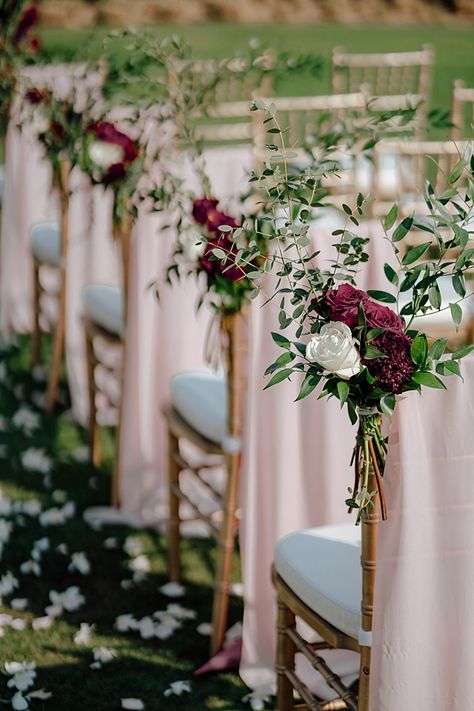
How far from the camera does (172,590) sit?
2990mm

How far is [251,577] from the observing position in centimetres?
256

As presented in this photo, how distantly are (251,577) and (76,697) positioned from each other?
0.51 metres

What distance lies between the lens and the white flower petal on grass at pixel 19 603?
114 inches

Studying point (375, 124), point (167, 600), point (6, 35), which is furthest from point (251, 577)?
point (6, 35)

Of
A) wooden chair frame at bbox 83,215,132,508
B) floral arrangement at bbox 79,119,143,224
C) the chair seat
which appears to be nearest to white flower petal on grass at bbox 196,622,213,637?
the chair seat

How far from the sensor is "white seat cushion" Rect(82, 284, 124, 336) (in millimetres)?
3543

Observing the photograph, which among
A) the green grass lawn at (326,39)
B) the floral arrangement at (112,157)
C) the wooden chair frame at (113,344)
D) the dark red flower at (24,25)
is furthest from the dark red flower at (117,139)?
the green grass lawn at (326,39)

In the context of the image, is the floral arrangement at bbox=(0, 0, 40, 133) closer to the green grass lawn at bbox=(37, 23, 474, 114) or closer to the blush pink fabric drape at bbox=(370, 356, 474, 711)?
the blush pink fabric drape at bbox=(370, 356, 474, 711)

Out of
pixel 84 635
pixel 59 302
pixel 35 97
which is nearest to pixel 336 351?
pixel 84 635

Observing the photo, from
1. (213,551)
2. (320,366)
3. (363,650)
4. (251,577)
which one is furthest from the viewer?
(213,551)

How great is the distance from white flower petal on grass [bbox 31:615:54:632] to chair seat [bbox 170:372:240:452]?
2.18 ft

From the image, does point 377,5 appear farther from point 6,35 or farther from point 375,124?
point 375,124

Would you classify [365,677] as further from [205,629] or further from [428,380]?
[205,629]

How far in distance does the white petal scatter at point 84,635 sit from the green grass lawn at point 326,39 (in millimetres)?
9168
